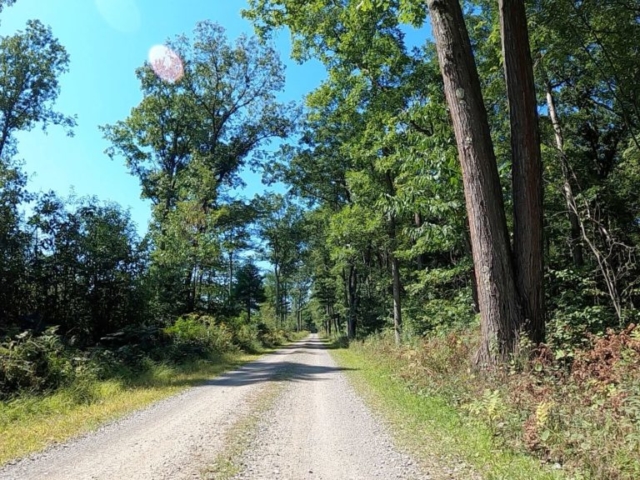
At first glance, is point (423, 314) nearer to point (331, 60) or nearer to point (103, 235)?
point (331, 60)

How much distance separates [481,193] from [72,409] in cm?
803

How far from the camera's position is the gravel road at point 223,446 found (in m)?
4.34

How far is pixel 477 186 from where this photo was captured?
7066 millimetres

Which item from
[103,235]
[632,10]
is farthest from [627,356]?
[103,235]

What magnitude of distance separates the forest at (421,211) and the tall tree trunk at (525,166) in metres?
0.03

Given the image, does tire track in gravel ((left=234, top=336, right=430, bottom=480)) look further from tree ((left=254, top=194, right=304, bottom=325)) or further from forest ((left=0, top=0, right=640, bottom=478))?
tree ((left=254, top=194, right=304, bottom=325))

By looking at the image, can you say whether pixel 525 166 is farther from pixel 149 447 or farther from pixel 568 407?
pixel 149 447

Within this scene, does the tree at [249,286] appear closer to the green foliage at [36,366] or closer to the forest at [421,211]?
the forest at [421,211]

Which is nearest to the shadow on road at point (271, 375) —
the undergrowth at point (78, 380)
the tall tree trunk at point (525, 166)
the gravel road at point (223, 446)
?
the undergrowth at point (78, 380)

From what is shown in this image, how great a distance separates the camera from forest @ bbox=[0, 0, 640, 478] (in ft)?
21.7

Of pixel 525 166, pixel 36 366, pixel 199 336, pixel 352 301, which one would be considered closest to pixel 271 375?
pixel 36 366

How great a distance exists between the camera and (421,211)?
394 inches

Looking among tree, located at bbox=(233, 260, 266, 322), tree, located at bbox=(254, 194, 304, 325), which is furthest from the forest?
tree, located at bbox=(233, 260, 266, 322)

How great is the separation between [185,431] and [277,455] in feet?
5.81
